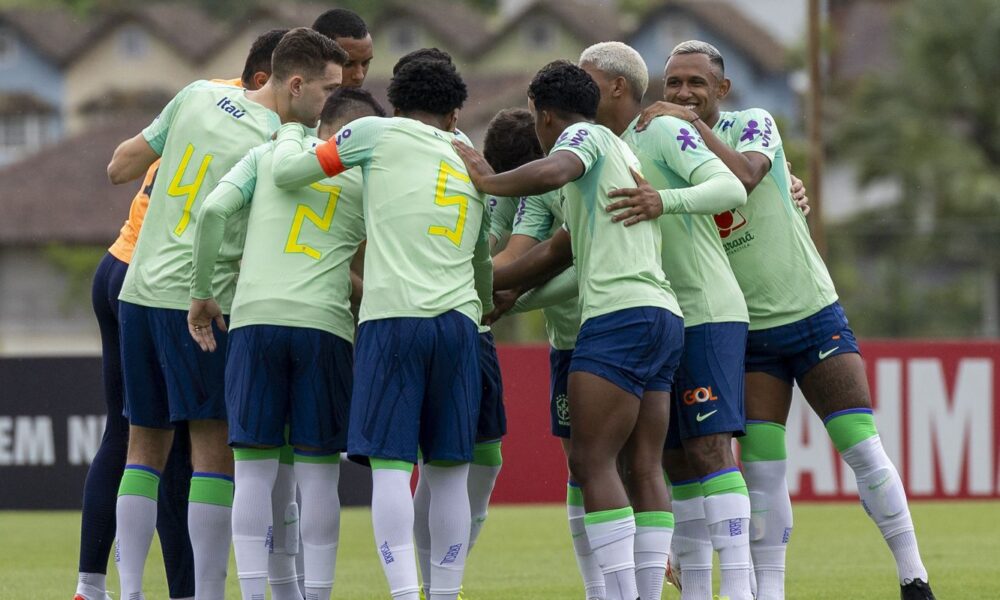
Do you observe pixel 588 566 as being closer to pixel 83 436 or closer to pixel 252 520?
pixel 252 520

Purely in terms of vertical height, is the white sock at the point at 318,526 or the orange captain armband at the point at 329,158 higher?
the orange captain armband at the point at 329,158

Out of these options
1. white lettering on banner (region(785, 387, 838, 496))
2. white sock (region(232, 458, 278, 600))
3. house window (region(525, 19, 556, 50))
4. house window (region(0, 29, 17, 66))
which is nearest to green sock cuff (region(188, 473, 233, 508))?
white sock (region(232, 458, 278, 600))

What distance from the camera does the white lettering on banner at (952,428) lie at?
13.3 meters

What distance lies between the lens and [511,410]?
13.4 meters

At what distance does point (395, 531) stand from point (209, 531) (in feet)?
2.76

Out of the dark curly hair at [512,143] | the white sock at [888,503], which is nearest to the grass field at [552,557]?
the white sock at [888,503]

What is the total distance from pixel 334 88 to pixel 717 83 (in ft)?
5.59

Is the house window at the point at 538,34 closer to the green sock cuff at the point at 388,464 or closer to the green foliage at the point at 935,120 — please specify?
the green foliage at the point at 935,120

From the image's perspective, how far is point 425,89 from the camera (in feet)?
20.3

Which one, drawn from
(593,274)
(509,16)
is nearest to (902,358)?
(593,274)

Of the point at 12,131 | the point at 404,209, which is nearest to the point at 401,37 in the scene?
the point at 12,131

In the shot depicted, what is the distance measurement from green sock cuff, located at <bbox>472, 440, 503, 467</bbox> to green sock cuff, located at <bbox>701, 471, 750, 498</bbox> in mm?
1134

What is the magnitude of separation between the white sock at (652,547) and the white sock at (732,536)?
21 centimetres

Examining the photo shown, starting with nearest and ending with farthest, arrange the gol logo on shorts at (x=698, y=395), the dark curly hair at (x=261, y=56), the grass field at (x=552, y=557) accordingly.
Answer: the gol logo on shorts at (x=698, y=395) → the dark curly hair at (x=261, y=56) → the grass field at (x=552, y=557)
